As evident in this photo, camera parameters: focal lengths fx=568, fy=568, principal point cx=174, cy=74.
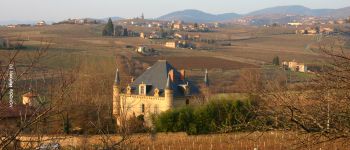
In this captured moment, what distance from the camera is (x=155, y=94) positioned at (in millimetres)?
34406

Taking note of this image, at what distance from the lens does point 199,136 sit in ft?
96.5

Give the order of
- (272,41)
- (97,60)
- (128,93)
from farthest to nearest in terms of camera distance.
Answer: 1. (272,41)
2. (97,60)
3. (128,93)

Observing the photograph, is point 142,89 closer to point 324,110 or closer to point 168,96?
point 168,96

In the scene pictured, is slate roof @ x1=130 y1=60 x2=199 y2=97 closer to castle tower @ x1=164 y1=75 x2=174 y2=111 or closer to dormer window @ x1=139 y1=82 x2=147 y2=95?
dormer window @ x1=139 y1=82 x2=147 y2=95

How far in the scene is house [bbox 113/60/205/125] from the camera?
33.8m

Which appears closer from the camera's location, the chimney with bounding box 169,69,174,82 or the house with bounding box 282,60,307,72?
the chimney with bounding box 169,69,174,82

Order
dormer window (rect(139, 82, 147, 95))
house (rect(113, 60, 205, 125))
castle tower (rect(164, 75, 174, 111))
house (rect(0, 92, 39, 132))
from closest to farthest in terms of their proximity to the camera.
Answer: house (rect(0, 92, 39, 132))
castle tower (rect(164, 75, 174, 111))
house (rect(113, 60, 205, 125))
dormer window (rect(139, 82, 147, 95))

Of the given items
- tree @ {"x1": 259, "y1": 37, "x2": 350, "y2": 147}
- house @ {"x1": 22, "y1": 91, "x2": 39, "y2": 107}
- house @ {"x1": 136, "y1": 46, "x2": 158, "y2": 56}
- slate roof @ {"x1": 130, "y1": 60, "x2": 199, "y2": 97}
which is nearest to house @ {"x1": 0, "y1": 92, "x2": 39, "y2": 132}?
house @ {"x1": 22, "y1": 91, "x2": 39, "y2": 107}

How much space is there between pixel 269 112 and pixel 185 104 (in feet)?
90.8

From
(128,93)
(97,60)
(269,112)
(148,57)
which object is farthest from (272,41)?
(269,112)

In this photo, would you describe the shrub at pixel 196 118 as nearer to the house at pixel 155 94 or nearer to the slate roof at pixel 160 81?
the house at pixel 155 94

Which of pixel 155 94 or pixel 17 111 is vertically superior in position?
pixel 17 111

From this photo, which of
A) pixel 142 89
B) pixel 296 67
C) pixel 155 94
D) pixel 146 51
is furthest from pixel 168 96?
pixel 146 51

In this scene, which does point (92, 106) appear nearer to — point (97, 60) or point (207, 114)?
point (207, 114)
